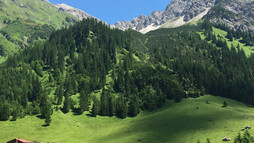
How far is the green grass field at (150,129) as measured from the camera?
71875 millimetres

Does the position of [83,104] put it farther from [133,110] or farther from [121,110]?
[133,110]

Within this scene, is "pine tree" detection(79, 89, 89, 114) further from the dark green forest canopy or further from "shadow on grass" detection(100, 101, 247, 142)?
"shadow on grass" detection(100, 101, 247, 142)

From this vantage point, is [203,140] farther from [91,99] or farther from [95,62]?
[95,62]

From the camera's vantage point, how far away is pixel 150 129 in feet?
287

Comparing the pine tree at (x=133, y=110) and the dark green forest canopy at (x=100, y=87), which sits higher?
the dark green forest canopy at (x=100, y=87)

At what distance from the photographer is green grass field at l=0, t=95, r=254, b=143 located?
2830 inches

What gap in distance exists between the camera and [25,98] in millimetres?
121250

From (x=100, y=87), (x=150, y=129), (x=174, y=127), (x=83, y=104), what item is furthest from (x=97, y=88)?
(x=174, y=127)

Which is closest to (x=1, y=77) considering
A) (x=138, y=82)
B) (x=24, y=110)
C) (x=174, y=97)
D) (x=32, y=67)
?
(x=32, y=67)

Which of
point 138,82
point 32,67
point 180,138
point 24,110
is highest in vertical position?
point 32,67

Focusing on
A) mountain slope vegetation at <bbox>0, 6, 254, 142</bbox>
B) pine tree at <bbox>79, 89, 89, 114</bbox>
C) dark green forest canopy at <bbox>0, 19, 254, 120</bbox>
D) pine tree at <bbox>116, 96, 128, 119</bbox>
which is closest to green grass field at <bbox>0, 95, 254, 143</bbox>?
mountain slope vegetation at <bbox>0, 6, 254, 142</bbox>

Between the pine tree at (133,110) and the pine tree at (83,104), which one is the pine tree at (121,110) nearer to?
the pine tree at (133,110)

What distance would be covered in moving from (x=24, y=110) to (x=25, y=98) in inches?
488

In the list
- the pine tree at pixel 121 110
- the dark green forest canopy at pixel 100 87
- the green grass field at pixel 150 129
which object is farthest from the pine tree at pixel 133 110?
the green grass field at pixel 150 129
